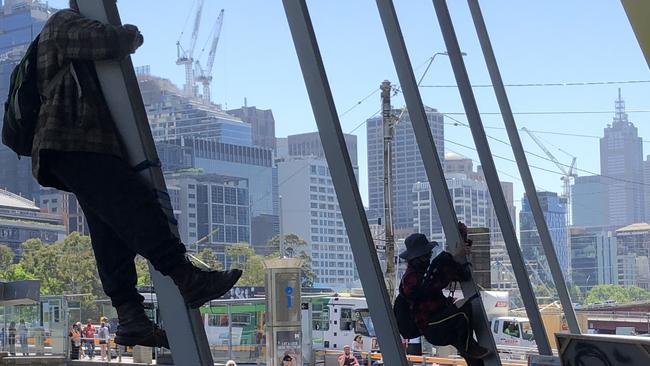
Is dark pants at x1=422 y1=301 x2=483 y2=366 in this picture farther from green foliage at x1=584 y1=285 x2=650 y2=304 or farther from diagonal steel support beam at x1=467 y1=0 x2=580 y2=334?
green foliage at x1=584 y1=285 x2=650 y2=304

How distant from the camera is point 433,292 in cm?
339

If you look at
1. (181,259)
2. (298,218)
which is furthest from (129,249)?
(298,218)

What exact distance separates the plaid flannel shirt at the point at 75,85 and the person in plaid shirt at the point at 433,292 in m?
1.89

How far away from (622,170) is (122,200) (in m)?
12.7

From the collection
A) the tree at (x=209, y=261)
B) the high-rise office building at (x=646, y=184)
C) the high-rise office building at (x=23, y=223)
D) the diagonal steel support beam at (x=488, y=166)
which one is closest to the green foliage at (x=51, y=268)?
the high-rise office building at (x=23, y=223)

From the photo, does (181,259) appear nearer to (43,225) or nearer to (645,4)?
(645,4)

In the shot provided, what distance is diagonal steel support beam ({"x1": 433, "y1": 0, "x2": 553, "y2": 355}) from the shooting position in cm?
449

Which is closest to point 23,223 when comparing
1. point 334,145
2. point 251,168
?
point 251,168

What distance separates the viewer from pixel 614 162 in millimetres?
14008

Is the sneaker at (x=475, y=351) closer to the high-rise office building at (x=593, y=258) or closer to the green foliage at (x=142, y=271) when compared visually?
the green foliage at (x=142, y=271)

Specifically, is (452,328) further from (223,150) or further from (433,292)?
(223,150)

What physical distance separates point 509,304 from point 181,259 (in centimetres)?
1651

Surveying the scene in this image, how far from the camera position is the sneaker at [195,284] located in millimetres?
1615

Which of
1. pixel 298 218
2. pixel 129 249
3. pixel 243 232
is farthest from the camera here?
pixel 298 218
